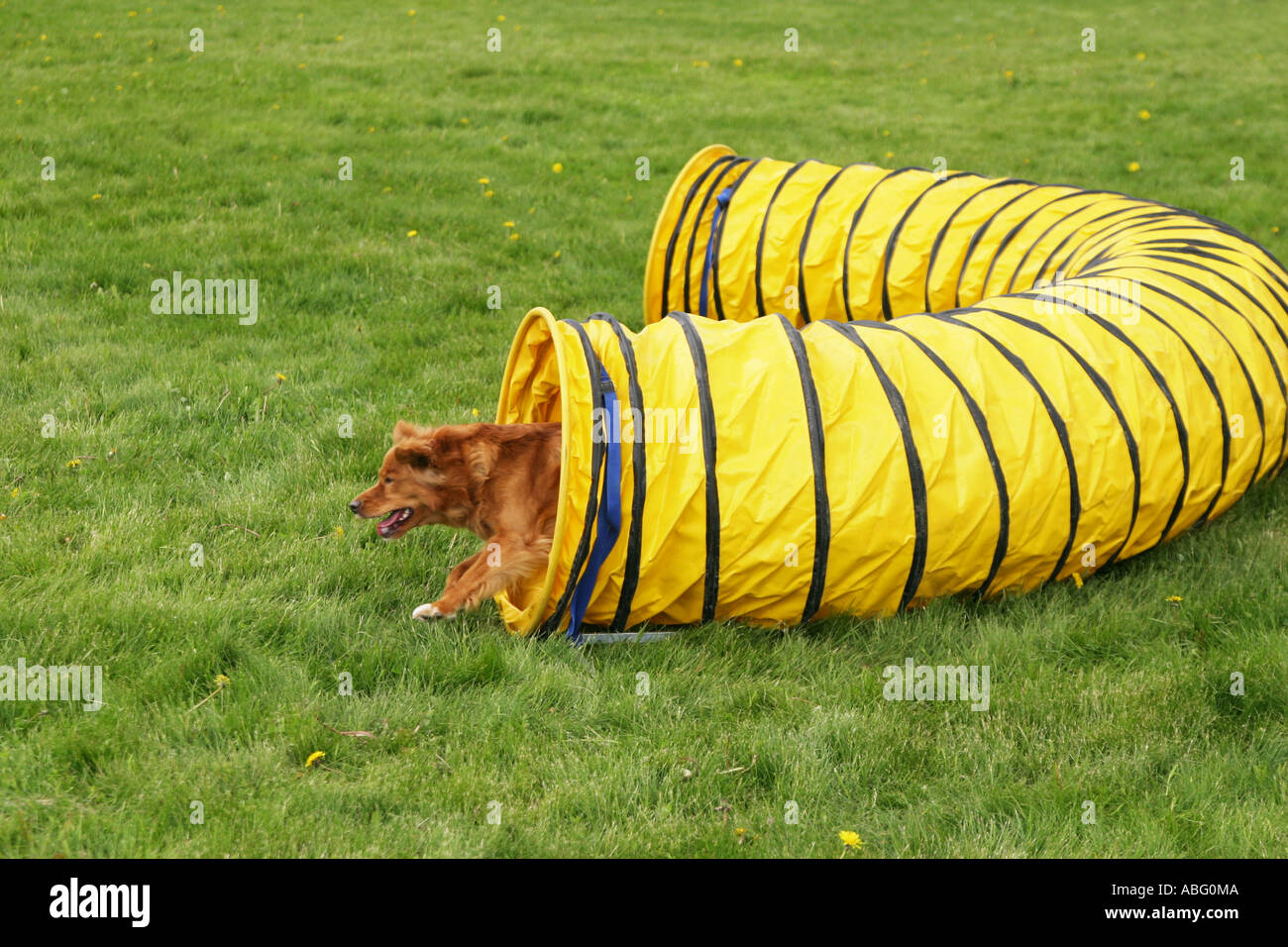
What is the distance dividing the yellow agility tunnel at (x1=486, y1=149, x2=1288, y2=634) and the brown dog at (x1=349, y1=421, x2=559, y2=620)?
0.74ft

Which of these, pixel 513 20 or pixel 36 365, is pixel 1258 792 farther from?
pixel 513 20

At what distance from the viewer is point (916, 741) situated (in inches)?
154

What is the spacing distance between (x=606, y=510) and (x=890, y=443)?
118cm

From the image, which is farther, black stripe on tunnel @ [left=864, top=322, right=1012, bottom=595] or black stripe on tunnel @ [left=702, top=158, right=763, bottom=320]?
black stripe on tunnel @ [left=702, top=158, right=763, bottom=320]

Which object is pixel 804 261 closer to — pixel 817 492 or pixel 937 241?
pixel 937 241

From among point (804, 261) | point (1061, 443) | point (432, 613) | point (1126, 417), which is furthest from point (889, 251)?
point (432, 613)

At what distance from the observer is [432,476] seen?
482cm

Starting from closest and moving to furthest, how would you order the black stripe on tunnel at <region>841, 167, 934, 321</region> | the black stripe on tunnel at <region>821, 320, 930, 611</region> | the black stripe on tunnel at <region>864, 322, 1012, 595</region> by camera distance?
the black stripe on tunnel at <region>821, 320, 930, 611</region> < the black stripe on tunnel at <region>864, 322, 1012, 595</region> < the black stripe on tunnel at <region>841, 167, 934, 321</region>

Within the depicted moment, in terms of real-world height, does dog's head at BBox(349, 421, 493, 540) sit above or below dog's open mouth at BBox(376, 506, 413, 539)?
above

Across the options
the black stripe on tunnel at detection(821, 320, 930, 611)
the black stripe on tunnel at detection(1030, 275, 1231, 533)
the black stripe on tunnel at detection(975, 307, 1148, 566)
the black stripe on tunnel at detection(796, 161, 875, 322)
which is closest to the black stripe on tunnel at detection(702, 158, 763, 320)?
the black stripe on tunnel at detection(796, 161, 875, 322)

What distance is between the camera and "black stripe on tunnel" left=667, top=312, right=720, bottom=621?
4430 millimetres

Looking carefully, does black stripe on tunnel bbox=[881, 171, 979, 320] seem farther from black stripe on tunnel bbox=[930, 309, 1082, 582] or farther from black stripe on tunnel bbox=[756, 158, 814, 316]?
black stripe on tunnel bbox=[930, 309, 1082, 582]

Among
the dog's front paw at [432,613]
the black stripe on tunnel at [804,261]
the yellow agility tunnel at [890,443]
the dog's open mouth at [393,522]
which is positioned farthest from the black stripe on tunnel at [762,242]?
the dog's front paw at [432,613]

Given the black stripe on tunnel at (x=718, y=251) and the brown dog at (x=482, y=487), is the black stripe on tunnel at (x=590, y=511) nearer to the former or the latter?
the brown dog at (x=482, y=487)
